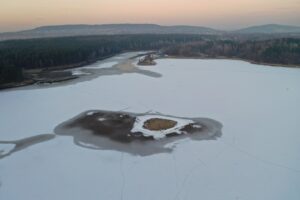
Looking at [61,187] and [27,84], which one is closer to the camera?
[61,187]

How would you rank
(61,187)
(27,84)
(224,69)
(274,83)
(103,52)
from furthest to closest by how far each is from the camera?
(103,52), (224,69), (27,84), (274,83), (61,187)

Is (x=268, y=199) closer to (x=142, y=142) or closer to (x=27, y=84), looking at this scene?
(x=142, y=142)

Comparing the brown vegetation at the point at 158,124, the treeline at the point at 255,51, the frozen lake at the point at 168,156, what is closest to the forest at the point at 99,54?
the treeline at the point at 255,51

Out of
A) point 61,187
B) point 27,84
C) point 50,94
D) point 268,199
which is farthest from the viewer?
point 27,84

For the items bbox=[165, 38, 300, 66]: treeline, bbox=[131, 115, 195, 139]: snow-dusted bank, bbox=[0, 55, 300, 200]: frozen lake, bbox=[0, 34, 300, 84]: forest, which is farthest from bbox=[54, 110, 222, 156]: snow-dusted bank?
bbox=[165, 38, 300, 66]: treeline

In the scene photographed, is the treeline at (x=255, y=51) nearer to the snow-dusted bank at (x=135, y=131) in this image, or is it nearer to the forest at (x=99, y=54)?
the forest at (x=99, y=54)

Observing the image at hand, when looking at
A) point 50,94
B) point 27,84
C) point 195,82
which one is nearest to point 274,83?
point 195,82
